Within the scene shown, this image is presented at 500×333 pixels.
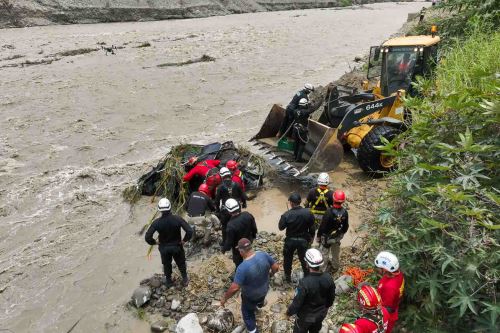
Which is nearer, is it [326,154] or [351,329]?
[351,329]

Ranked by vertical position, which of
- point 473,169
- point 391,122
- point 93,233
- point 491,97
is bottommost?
point 93,233

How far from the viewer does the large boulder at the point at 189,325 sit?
16.8 feet

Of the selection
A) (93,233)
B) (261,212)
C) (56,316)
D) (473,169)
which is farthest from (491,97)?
(93,233)

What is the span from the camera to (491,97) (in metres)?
4.65

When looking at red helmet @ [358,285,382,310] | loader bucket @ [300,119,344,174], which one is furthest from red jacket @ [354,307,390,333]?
loader bucket @ [300,119,344,174]

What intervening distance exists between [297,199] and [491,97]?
8.59 feet

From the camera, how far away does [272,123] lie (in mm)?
9812

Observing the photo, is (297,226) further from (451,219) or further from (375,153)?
(375,153)

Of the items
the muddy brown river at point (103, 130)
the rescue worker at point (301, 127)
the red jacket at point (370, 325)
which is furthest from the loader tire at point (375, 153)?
the red jacket at point (370, 325)

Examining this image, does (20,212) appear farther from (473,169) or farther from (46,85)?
(46,85)

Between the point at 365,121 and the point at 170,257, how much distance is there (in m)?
5.08

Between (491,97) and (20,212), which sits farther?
(20,212)

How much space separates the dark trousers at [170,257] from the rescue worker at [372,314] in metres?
2.88

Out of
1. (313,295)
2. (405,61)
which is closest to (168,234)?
(313,295)
